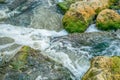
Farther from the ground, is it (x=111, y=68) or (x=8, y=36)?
(x=111, y=68)

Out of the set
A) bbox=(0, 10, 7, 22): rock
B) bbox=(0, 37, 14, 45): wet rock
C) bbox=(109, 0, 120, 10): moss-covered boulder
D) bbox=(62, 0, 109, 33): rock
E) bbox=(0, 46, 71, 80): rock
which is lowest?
bbox=(0, 10, 7, 22): rock

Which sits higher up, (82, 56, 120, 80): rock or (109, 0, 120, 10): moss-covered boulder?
(82, 56, 120, 80): rock

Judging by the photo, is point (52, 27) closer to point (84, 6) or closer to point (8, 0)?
point (84, 6)

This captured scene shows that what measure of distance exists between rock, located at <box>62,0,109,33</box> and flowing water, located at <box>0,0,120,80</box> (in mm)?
287

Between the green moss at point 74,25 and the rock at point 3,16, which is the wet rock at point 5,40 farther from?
the green moss at point 74,25

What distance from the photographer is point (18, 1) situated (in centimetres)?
1423

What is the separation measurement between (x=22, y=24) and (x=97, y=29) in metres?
3.17

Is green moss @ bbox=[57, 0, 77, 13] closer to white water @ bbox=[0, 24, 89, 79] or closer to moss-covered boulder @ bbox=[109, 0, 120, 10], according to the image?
white water @ bbox=[0, 24, 89, 79]

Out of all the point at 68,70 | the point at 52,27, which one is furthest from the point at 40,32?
the point at 68,70

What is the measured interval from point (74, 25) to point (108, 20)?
1.38 meters

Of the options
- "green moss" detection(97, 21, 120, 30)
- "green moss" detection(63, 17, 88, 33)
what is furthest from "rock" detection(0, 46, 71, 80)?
"green moss" detection(97, 21, 120, 30)

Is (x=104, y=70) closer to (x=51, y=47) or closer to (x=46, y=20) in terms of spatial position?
(x=51, y=47)

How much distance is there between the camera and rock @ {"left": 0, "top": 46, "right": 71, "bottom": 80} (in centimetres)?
840

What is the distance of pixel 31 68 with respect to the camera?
8656 millimetres
